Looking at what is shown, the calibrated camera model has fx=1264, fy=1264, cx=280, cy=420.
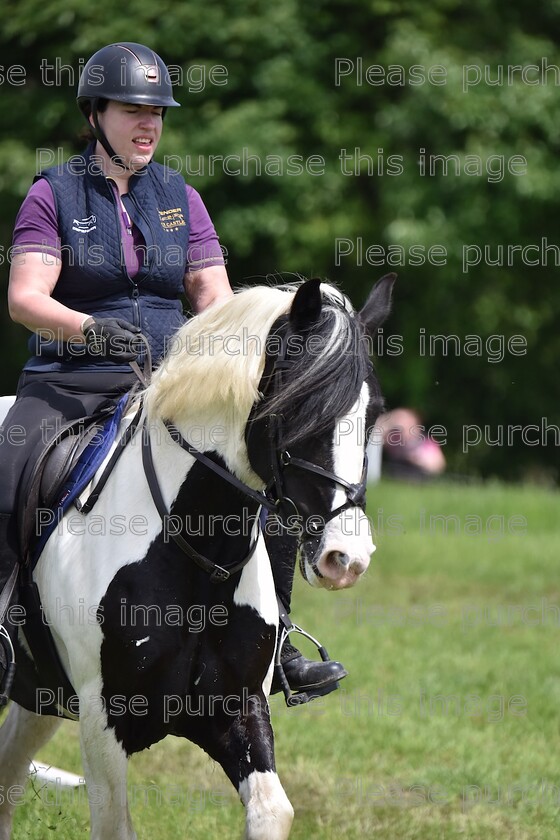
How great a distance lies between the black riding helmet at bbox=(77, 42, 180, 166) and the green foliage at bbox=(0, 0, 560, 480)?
11.9m

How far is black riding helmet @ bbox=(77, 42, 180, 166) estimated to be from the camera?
4465 millimetres

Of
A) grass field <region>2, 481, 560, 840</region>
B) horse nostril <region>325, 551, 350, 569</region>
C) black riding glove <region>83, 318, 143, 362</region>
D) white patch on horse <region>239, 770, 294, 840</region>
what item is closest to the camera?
horse nostril <region>325, 551, 350, 569</region>

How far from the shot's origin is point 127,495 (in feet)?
13.6

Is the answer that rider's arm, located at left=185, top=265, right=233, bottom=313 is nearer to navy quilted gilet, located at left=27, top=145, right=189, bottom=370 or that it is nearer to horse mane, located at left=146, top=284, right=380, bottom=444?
navy quilted gilet, located at left=27, top=145, right=189, bottom=370

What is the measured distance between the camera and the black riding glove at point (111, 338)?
4184 millimetres

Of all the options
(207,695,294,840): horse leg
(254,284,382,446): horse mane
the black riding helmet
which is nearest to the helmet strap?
the black riding helmet

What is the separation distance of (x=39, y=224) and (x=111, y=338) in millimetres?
544

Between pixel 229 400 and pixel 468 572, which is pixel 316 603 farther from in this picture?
pixel 229 400

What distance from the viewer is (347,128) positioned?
1817 centimetres

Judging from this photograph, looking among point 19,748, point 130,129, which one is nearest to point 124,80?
point 130,129

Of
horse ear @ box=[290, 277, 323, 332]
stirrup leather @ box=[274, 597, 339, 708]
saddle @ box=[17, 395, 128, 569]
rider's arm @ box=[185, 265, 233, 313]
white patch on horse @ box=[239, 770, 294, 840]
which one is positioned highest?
rider's arm @ box=[185, 265, 233, 313]

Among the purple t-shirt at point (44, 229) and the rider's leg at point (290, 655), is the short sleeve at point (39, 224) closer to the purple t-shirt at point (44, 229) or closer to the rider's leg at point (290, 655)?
the purple t-shirt at point (44, 229)

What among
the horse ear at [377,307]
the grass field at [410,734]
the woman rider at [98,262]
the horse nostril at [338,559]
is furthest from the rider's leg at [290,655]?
the horse nostril at [338,559]

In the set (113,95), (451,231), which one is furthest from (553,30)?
(113,95)
